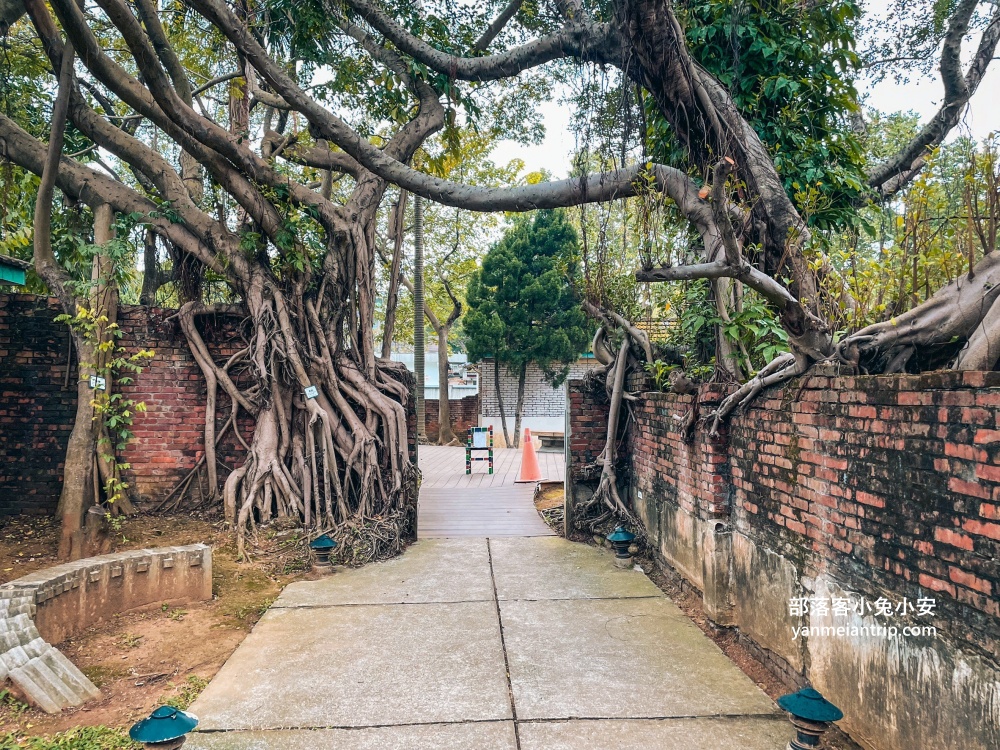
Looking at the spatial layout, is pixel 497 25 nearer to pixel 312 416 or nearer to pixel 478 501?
pixel 312 416

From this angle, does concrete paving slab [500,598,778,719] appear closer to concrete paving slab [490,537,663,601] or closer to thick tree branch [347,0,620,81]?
concrete paving slab [490,537,663,601]

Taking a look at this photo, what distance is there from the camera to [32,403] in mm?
6441

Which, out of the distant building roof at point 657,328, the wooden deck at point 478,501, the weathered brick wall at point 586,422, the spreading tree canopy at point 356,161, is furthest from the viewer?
the wooden deck at point 478,501

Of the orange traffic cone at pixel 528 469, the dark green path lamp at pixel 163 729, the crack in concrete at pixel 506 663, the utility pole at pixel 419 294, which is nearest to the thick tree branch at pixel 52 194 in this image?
the crack in concrete at pixel 506 663

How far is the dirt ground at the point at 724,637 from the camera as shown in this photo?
2.91m

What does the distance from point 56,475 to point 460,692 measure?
5.34 m

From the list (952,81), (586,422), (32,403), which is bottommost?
(586,422)

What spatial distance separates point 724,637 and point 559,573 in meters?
1.71

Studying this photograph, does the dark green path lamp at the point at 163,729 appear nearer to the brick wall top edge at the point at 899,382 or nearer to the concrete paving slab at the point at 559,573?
the concrete paving slab at the point at 559,573

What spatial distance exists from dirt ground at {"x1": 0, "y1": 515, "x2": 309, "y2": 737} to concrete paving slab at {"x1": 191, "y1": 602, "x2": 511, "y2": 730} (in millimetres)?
245

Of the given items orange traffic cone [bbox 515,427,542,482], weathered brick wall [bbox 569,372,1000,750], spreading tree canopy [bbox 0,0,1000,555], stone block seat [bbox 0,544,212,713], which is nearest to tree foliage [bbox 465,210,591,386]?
orange traffic cone [bbox 515,427,542,482]

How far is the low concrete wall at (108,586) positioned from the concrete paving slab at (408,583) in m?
0.70

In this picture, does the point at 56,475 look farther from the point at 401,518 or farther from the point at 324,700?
the point at 324,700

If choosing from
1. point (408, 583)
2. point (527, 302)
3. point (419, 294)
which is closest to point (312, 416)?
point (408, 583)
